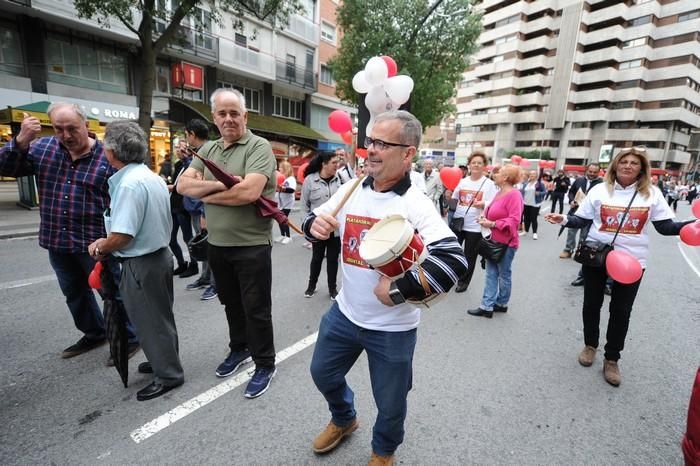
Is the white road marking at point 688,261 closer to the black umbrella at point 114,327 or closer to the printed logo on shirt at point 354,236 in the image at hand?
the printed logo on shirt at point 354,236

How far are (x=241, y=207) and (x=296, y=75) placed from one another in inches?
881

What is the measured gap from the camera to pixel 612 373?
3018 millimetres

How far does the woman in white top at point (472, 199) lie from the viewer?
5.08 m

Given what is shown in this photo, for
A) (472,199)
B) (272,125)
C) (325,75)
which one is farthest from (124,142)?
(325,75)

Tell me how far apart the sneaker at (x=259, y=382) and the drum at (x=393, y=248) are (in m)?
1.73

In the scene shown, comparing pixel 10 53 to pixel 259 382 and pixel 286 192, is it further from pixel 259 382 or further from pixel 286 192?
pixel 259 382

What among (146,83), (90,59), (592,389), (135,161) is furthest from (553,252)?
(90,59)

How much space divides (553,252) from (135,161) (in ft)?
27.7

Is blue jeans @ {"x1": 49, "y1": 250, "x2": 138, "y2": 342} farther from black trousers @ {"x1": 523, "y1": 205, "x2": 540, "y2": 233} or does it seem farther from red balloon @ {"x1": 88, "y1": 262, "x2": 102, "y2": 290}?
black trousers @ {"x1": 523, "y1": 205, "x2": 540, "y2": 233}

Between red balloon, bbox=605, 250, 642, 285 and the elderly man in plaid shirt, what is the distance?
4.17 meters

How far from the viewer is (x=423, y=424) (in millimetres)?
2395

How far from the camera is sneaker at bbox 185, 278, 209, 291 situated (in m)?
4.73

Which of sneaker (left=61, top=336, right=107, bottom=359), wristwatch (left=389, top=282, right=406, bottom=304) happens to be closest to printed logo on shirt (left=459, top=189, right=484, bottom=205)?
wristwatch (left=389, top=282, right=406, bottom=304)

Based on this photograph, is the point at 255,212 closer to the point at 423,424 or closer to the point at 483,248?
the point at 423,424
